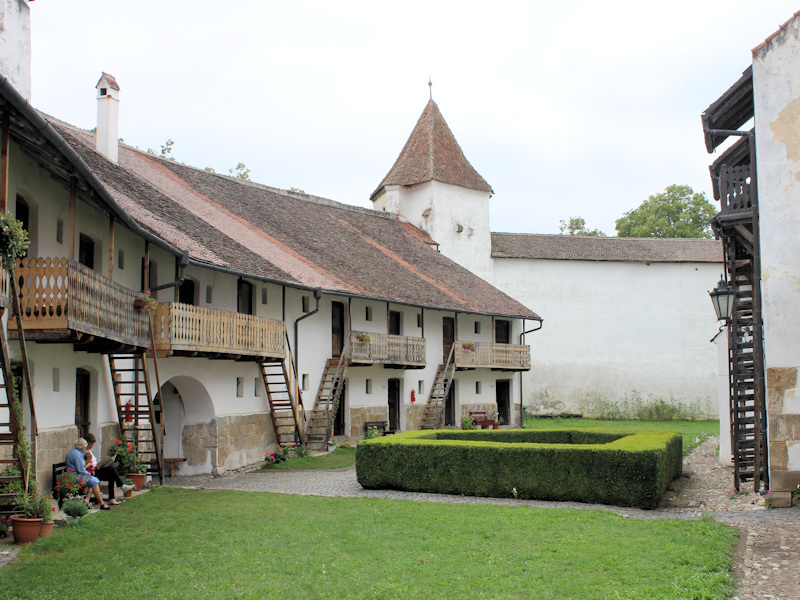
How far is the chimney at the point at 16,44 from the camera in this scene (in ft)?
50.8

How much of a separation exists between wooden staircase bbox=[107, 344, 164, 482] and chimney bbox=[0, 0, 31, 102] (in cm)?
568

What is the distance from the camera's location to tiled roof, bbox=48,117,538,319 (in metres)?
20.6

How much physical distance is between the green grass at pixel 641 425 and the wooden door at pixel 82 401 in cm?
1953

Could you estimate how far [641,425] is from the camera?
35.1 m

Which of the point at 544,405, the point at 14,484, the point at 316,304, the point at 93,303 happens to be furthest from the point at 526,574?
the point at 544,405

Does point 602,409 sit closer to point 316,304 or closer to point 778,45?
point 316,304

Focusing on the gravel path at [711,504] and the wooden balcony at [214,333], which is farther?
the wooden balcony at [214,333]

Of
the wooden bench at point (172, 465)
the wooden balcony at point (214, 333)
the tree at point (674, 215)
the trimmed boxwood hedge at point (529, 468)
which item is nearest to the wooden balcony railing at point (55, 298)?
the wooden balcony at point (214, 333)

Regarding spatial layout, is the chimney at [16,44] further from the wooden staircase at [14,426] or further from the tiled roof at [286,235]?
the wooden staircase at [14,426]

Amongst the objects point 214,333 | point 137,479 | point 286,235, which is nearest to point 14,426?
point 137,479

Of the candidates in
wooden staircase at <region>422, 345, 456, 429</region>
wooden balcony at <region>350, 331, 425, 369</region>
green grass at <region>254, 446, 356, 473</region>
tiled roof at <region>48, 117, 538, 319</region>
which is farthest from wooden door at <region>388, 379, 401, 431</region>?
green grass at <region>254, 446, 356, 473</region>

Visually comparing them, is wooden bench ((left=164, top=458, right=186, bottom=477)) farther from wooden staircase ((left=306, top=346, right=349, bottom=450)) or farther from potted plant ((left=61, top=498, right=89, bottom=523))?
potted plant ((left=61, top=498, right=89, bottom=523))

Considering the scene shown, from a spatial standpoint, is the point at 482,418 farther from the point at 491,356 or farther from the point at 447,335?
the point at 447,335

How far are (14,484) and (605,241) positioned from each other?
1415 inches
